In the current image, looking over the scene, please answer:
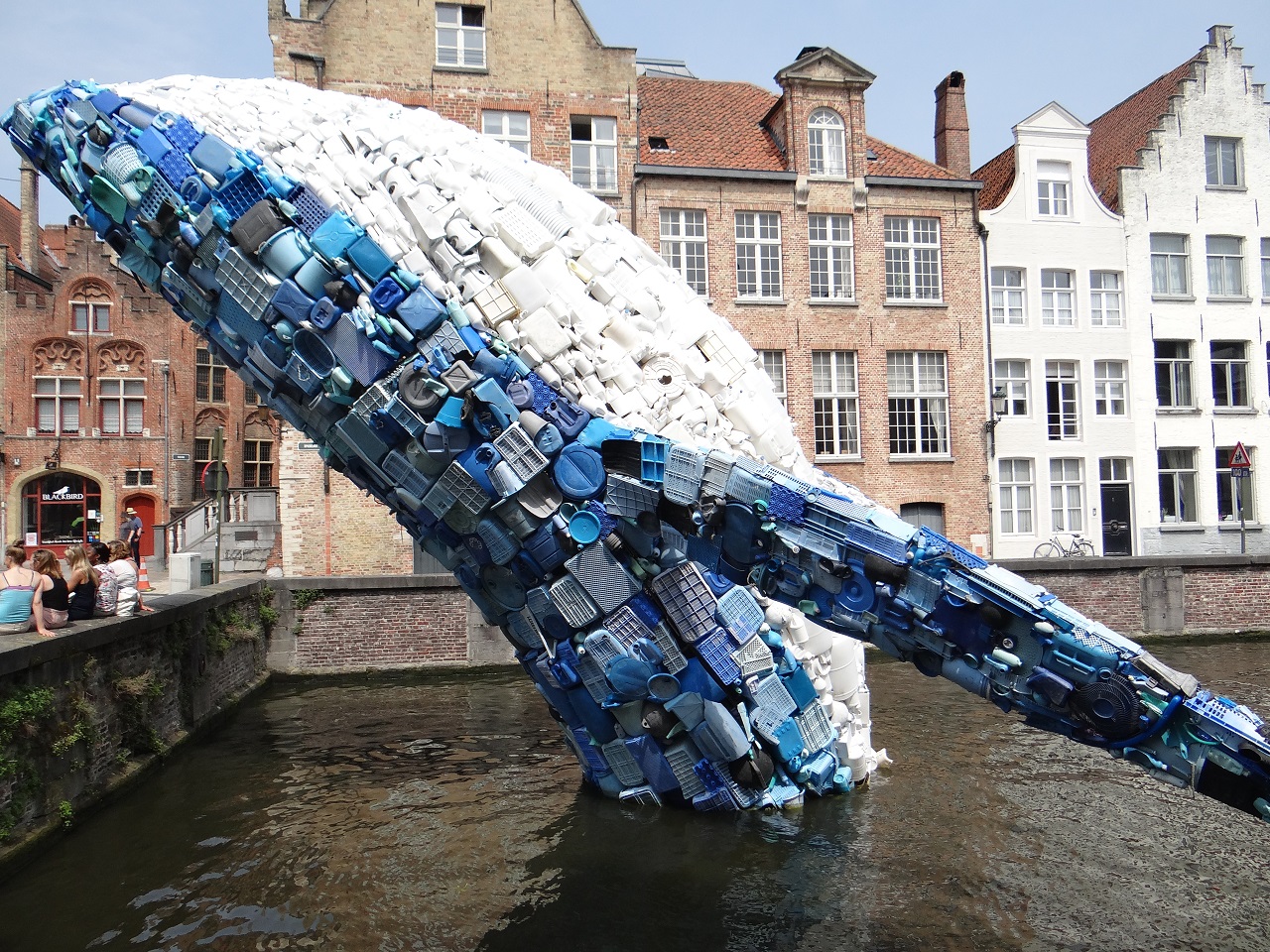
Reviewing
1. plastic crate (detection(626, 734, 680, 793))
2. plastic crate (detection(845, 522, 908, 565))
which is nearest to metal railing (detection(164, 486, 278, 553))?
plastic crate (detection(626, 734, 680, 793))

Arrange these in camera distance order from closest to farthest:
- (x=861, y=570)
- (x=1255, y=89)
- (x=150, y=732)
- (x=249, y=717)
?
(x=861, y=570) → (x=150, y=732) → (x=249, y=717) → (x=1255, y=89)

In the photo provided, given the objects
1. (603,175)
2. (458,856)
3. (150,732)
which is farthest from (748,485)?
(603,175)

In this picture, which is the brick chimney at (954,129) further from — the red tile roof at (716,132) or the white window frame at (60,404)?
the white window frame at (60,404)

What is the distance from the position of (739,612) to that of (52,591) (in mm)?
5817

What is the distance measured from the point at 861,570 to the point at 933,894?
219 cm

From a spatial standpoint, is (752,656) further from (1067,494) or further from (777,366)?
(1067,494)

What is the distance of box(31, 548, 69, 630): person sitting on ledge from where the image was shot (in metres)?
8.27

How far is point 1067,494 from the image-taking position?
25.8 m

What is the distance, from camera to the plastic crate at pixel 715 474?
237 inches

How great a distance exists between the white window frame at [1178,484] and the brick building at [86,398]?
99.3 feet

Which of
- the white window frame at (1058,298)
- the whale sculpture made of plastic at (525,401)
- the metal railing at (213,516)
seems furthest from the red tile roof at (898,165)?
the whale sculpture made of plastic at (525,401)

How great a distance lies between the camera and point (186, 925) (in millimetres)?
5895

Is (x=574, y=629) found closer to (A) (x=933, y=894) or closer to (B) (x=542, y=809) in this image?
(B) (x=542, y=809)

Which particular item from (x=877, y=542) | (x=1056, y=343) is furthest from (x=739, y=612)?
(x=1056, y=343)
